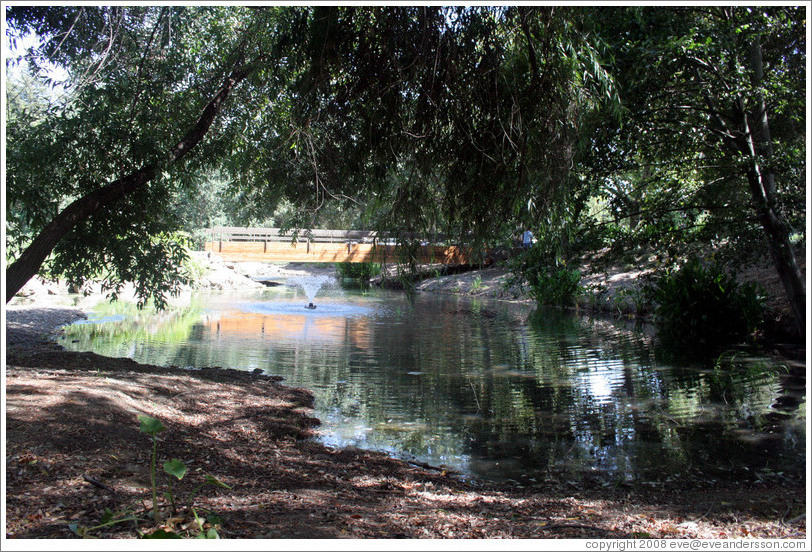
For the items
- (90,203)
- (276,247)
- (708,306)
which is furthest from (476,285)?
(90,203)

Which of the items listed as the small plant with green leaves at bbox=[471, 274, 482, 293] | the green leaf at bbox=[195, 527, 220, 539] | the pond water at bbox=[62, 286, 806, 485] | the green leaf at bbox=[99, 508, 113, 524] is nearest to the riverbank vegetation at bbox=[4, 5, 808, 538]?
the green leaf at bbox=[99, 508, 113, 524]

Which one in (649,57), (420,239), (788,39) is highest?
(788,39)

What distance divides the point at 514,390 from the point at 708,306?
6.30 m

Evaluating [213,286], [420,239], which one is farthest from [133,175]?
[213,286]

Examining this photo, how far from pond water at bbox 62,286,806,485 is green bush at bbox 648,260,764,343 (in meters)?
0.83

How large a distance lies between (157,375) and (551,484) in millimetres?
4825

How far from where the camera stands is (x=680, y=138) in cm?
895

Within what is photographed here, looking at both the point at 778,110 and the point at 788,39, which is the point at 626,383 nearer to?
the point at 778,110

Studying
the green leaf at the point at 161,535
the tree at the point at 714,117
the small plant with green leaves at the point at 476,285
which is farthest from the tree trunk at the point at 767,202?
the small plant with green leaves at the point at 476,285

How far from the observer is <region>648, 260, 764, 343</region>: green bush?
1195 centimetres

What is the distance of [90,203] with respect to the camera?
23.0ft

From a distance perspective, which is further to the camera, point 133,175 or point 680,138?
point 680,138

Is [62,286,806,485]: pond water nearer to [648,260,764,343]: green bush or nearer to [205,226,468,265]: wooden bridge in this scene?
Result: [648,260,764,343]: green bush

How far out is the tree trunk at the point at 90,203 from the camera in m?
6.66
